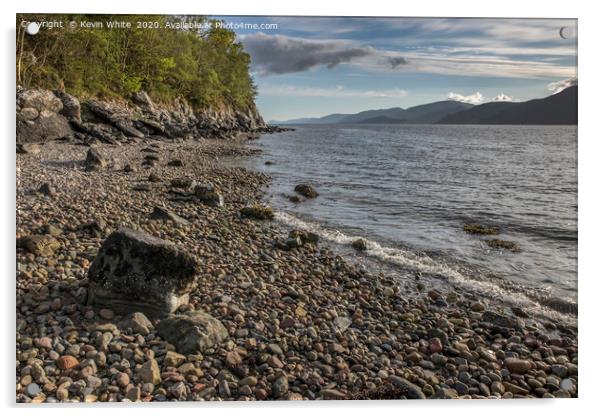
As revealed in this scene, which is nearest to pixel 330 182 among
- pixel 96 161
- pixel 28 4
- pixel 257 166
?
pixel 257 166

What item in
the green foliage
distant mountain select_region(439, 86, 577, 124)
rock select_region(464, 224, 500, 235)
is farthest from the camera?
rock select_region(464, 224, 500, 235)

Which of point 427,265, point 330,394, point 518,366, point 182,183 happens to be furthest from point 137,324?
point 182,183

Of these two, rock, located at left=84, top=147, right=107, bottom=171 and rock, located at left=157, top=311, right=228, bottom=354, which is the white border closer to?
rock, located at left=157, top=311, right=228, bottom=354

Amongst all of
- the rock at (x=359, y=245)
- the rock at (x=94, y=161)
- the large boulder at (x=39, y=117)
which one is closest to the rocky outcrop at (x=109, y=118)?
the large boulder at (x=39, y=117)

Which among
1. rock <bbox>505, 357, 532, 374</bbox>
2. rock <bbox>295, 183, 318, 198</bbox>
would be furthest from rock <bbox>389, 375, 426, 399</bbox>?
rock <bbox>295, 183, 318, 198</bbox>

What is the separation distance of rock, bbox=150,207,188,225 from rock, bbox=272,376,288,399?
5.43 metres

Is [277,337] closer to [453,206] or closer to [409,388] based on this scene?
[409,388]

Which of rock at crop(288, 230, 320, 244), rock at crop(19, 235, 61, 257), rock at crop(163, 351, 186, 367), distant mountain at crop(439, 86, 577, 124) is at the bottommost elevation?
rock at crop(163, 351, 186, 367)

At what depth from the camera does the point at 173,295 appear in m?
5.56

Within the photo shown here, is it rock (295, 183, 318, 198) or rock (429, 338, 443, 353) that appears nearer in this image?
rock (429, 338, 443, 353)

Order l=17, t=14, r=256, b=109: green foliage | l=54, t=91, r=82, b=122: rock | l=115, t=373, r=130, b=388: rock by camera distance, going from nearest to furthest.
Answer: l=115, t=373, r=130, b=388: rock < l=17, t=14, r=256, b=109: green foliage < l=54, t=91, r=82, b=122: rock

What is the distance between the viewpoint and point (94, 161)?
13836 mm

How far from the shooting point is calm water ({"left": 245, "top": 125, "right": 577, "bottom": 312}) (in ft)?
24.2

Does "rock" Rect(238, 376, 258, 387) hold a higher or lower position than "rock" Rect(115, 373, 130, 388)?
lower
